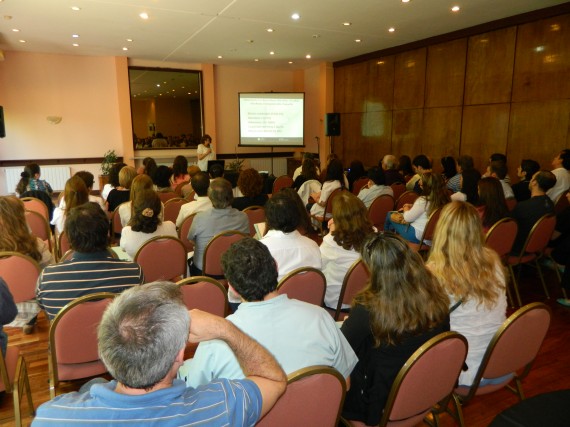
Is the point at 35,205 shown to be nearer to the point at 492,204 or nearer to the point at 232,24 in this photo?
the point at 232,24

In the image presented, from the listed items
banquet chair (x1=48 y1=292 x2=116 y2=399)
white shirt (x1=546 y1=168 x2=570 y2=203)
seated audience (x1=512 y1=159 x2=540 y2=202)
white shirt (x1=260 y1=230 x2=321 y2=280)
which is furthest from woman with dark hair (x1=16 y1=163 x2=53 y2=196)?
white shirt (x1=546 y1=168 x2=570 y2=203)

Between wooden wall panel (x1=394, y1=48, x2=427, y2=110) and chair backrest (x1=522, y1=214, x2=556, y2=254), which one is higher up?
wooden wall panel (x1=394, y1=48, x2=427, y2=110)

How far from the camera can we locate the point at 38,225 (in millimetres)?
4480

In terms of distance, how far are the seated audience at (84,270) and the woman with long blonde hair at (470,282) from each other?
1.84 m

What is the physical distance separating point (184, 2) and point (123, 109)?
5923mm

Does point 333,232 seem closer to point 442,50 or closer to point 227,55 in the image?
point 442,50

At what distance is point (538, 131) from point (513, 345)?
22.3 feet

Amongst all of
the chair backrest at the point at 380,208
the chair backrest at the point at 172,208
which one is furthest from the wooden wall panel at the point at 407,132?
the chair backrest at the point at 172,208

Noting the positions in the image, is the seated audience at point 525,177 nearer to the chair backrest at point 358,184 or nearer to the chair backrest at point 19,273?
the chair backrest at point 358,184

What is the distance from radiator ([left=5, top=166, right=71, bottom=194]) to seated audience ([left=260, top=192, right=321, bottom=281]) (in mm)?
9883

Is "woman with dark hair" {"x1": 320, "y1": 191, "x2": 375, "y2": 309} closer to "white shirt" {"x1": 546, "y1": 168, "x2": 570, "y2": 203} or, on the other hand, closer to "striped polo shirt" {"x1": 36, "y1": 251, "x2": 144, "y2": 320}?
"striped polo shirt" {"x1": 36, "y1": 251, "x2": 144, "y2": 320}

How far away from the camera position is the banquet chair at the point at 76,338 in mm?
2094

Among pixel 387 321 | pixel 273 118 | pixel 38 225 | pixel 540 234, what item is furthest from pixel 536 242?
pixel 273 118

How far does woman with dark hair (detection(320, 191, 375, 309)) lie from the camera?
2973mm
